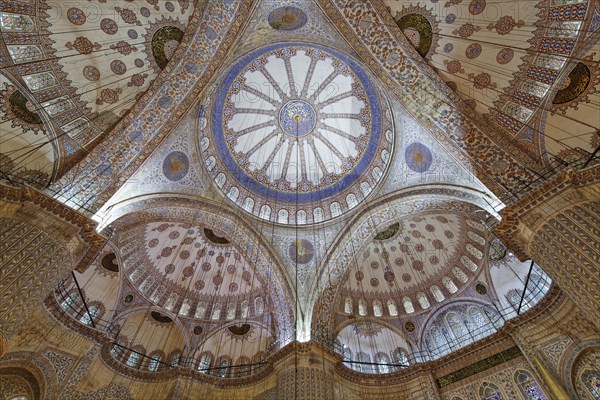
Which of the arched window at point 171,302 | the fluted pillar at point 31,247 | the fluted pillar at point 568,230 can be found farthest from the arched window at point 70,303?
the fluted pillar at point 568,230

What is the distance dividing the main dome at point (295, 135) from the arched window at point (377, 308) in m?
4.45

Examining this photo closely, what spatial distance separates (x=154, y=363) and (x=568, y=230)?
13720 mm

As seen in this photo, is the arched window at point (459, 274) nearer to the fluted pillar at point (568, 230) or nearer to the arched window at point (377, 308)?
the arched window at point (377, 308)

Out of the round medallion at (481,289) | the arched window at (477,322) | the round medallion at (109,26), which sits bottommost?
the arched window at (477,322)

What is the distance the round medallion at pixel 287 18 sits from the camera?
8641mm

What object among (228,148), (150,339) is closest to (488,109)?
(228,148)

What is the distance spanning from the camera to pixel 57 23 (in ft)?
22.6

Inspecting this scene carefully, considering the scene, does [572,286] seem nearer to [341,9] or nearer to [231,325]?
[341,9]

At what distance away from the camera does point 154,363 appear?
1159 cm

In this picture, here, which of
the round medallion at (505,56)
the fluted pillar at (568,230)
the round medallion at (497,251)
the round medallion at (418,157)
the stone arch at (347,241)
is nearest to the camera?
the fluted pillar at (568,230)

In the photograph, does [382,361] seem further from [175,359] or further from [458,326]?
[175,359]

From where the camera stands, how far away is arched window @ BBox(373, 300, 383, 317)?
A: 12508 millimetres

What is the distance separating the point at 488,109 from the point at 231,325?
1202 centimetres

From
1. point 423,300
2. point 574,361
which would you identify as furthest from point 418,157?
point 574,361
